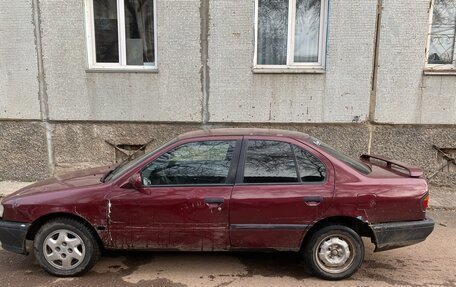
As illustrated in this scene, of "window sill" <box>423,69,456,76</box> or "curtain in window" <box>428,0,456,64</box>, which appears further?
"curtain in window" <box>428,0,456,64</box>

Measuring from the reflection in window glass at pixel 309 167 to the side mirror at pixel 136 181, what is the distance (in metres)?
1.52

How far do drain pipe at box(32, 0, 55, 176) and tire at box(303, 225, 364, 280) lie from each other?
5304 millimetres

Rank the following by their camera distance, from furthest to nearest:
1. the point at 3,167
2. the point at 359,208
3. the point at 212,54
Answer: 1. the point at 3,167
2. the point at 212,54
3. the point at 359,208

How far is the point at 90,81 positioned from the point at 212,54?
7.52 ft

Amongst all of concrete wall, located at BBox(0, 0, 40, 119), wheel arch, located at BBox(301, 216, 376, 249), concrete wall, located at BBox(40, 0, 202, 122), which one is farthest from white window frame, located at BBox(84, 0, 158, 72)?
wheel arch, located at BBox(301, 216, 376, 249)

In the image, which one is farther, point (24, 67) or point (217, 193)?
point (24, 67)

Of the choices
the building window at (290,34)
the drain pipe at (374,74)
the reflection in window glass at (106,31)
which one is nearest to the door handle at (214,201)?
the building window at (290,34)

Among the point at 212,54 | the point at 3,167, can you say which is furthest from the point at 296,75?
the point at 3,167

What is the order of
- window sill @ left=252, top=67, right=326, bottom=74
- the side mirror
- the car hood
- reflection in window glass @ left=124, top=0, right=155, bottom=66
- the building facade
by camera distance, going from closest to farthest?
1. the side mirror
2. the car hood
3. the building facade
4. window sill @ left=252, top=67, right=326, bottom=74
5. reflection in window glass @ left=124, top=0, right=155, bottom=66

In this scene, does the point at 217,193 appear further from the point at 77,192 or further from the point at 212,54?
the point at 212,54

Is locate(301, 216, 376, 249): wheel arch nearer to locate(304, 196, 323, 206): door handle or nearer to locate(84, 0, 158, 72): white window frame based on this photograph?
locate(304, 196, 323, 206): door handle

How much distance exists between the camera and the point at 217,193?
10.9ft

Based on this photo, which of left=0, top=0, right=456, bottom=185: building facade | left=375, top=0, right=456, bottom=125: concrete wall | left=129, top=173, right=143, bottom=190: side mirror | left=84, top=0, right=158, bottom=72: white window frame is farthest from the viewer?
left=84, top=0, right=158, bottom=72: white window frame

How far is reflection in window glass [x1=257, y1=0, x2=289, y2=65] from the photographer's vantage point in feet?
21.4
